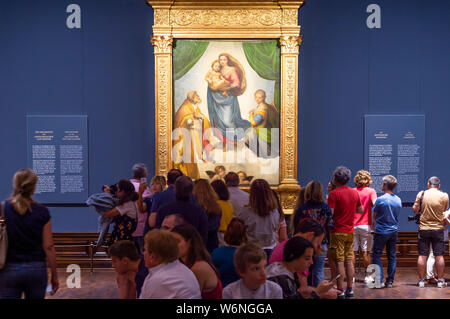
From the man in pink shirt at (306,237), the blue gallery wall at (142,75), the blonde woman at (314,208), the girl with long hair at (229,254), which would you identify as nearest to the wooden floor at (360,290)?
the blue gallery wall at (142,75)

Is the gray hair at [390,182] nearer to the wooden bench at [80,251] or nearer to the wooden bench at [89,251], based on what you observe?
the wooden bench at [89,251]

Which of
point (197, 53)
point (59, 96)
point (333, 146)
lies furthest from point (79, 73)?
point (333, 146)

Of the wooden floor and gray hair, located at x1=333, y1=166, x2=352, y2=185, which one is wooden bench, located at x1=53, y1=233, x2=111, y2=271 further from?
gray hair, located at x1=333, y1=166, x2=352, y2=185

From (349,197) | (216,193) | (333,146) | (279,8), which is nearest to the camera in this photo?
(216,193)

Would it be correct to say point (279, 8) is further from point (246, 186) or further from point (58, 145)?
point (58, 145)

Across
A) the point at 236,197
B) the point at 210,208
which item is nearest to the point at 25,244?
the point at 210,208

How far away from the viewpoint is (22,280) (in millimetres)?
4645

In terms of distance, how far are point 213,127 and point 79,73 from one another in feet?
9.71

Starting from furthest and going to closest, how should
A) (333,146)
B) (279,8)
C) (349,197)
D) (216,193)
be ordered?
(333,146) < (279,8) < (349,197) < (216,193)

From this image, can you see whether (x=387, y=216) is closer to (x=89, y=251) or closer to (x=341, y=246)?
(x=341, y=246)

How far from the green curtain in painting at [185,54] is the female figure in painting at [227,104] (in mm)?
541

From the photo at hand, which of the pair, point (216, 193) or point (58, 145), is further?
point (58, 145)

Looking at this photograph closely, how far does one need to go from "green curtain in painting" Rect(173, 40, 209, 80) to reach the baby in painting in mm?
360

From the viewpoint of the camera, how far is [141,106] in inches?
421
